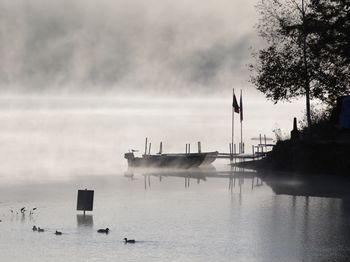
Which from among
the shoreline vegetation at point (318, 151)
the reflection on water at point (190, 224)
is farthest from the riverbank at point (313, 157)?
the reflection on water at point (190, 224)

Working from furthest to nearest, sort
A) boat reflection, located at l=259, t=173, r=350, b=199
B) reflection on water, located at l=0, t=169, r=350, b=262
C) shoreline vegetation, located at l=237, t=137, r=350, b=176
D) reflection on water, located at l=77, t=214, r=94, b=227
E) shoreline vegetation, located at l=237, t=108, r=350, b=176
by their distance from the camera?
shoreline vegetation, located at l=237, t=108, r=350, b=176
shoreline vegetation, located at l=237, t=137, r=350, b=176
boat reflection, located at l=259, t=173, r=350, b=199
reflection on water, located at l=77, t=214, r=94, b=227
reflection on water, located at l=0, t=169, r=350, b=262

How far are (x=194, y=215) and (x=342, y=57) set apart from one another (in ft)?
131

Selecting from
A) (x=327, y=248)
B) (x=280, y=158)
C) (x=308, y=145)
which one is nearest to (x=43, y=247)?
(x=327, y=248)

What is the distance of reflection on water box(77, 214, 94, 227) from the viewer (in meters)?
34.3

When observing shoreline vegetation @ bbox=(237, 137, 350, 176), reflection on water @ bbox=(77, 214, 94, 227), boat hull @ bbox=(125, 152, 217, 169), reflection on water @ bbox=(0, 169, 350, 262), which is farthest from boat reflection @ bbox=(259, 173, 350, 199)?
boat hull @ bbox=(125, 152, 217, 169)

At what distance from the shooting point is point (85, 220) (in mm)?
35812

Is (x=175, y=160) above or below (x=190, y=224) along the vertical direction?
above

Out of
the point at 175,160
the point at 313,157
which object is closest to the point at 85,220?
the point at 313,157

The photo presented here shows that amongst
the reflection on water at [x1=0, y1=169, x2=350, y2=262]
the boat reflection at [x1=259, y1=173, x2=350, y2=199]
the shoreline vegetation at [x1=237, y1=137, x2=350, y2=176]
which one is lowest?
the reflection on water at [x1=0, y1=169, x2=350, y2=262]

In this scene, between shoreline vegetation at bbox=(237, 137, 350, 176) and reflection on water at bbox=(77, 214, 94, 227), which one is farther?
shoreline vegetation at bbox=(237, 137, 350, 176)

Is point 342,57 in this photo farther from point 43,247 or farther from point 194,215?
point 43,247

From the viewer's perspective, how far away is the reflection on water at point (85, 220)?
34.3 m

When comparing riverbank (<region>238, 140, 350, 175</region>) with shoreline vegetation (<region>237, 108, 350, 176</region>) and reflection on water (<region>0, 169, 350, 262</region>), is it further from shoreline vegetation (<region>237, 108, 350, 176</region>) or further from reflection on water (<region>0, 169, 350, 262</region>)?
reflection on water (<region>0, 169, 350, 262</region>)

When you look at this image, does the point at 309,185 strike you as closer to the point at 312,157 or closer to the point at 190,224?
the point at 312,157
